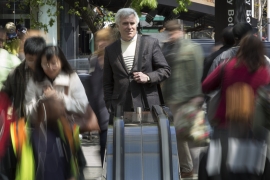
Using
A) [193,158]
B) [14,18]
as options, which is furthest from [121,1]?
[193,158]

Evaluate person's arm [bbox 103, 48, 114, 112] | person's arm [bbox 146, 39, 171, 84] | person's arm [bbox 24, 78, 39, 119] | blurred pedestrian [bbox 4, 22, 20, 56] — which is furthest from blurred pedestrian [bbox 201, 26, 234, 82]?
blurred pedestrian [bbox 4, 22, 20, 56]

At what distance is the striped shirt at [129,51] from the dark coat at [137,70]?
35 millimetres

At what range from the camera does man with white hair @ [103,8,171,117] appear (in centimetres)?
706

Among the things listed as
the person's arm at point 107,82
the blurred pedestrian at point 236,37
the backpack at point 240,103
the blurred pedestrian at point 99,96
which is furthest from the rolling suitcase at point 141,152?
the blurred pedestrian at point 236,37

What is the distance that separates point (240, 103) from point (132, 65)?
1.82 m

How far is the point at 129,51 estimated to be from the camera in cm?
712

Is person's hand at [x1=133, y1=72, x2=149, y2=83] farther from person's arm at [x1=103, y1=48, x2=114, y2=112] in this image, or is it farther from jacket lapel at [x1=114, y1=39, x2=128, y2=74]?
person's arm at [x1=103, y1=48, x2=114, y2=112]

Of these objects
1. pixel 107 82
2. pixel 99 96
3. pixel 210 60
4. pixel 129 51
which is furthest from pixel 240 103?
pixel 210 60

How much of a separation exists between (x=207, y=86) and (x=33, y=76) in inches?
60.9

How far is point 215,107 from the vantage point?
579 cm

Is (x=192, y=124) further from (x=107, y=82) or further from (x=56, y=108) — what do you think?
(x=56, y=108)

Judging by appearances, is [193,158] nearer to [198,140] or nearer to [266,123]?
[198,140]

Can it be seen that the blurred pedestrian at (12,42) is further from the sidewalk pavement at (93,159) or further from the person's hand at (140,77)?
the person's hand at (140,77)

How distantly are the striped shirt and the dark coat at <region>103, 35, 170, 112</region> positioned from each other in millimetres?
35
